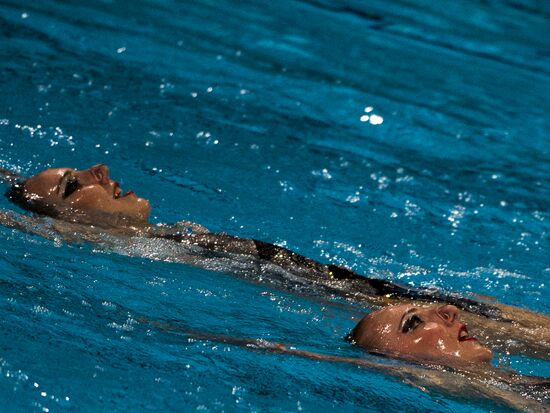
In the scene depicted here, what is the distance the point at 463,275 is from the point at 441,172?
2.06m

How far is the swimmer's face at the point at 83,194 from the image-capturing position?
6.02 meters

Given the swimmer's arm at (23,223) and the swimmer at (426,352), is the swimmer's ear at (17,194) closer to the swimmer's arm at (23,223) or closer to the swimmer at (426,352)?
the swimmer's arm at (23,223)

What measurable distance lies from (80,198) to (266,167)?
2208 millimetres

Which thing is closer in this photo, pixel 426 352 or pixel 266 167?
pixel 426 352

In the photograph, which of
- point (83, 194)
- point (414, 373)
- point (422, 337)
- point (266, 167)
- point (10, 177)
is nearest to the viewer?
point (414, 373)

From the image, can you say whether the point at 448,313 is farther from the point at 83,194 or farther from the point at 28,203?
the point at 28,203

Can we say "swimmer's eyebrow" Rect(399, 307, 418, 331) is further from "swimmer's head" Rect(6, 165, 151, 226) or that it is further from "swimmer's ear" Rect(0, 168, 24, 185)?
"swimmer's ear" Rect(0, 168, 24, 185)

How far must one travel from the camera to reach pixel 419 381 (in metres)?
4.45

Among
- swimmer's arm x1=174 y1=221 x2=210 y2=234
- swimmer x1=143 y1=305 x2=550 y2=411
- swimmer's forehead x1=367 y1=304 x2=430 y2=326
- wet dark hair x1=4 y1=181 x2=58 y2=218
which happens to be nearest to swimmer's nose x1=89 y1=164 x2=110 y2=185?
wet dark hair x1=4 y1=181 x2=58 y2=218

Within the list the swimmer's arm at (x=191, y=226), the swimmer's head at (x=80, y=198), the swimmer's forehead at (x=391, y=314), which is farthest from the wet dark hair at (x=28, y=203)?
the swimmer's forehead at (x=391, y=314)

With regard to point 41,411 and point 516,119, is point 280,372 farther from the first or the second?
point 516,119

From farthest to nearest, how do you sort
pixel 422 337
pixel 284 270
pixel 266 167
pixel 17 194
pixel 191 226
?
pixel 266 167 < pixel 191 226 < pixel 17 194 < pixel 284 270 < pixel 422 337

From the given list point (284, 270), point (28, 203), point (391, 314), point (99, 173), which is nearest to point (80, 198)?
point (99, 173)

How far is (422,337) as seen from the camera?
4574 mm
